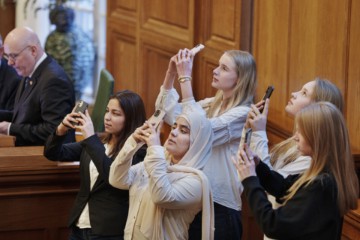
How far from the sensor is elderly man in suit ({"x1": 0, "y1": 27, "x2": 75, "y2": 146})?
203 inches

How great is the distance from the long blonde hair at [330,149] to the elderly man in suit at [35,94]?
233 centimetres

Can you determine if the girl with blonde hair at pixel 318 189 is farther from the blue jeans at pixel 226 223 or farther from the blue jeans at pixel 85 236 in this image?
the blue jeans at pixel 85 236

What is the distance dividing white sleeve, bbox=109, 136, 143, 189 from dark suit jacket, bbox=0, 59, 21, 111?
7.13 ft

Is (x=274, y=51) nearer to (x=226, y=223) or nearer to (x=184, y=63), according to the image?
(x=184, y=63)

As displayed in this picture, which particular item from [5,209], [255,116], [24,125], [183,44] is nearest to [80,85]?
[183,44]

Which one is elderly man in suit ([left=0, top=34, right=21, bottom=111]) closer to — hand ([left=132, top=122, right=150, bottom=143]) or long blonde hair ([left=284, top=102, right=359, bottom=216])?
hand ([left=132, top=122, right=150, bottom=143])

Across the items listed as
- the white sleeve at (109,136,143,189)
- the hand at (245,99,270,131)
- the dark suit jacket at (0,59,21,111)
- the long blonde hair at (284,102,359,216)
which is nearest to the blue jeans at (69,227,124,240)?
the white sleeve at (109,136,143,189)

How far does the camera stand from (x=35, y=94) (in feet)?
17.1

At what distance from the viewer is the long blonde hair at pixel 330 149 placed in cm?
301

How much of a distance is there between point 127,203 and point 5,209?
839 mm

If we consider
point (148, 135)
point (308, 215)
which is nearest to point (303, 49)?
point (148, 135)

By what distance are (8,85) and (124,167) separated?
226cm

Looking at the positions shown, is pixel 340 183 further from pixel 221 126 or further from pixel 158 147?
pixel 221 126

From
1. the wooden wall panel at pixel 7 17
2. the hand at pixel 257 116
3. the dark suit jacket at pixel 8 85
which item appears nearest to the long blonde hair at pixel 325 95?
the hand at pixel 257 116
